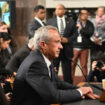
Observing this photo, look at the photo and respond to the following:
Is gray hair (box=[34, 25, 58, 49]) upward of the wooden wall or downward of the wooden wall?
upward

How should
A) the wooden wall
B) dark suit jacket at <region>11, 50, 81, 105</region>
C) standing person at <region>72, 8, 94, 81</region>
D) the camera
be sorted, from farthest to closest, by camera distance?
the wooden wall
standing person at <region>72, 8, 94, 81</region>
the camera
dark suit jacket at <region>11, 50, 81, 105</region>

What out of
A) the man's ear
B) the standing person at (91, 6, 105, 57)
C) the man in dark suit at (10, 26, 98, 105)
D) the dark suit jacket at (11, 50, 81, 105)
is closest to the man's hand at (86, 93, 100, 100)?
the man in dark suit at (10, 26, 98, 105)

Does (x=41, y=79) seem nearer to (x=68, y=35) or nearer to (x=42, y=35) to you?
(x=42, y=35)

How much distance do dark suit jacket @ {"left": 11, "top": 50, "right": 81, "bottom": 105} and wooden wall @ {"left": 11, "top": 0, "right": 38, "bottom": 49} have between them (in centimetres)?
562

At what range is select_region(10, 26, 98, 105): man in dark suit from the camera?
2.32m

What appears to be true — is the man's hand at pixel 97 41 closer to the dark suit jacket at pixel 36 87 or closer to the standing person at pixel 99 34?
the standing person at pixel 99 34

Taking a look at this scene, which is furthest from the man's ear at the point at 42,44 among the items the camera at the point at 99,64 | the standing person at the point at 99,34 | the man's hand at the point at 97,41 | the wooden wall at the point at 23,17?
the wooden wall at the point at 23,17

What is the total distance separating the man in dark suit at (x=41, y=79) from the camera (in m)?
2.32

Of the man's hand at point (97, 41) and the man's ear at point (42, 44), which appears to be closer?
the man's ear at point (42, 44)

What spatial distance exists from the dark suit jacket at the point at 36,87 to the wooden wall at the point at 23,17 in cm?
562

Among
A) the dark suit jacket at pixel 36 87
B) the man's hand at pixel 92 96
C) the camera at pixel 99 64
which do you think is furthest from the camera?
the camera at pixel 99 64

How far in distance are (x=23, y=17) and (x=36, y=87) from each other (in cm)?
585

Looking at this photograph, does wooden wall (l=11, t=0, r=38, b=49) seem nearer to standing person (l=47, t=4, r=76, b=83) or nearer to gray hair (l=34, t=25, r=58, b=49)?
standing person (l=47, t=4, r=76, b=83)

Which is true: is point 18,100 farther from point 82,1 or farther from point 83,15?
point 82,1
